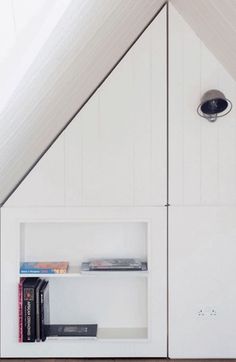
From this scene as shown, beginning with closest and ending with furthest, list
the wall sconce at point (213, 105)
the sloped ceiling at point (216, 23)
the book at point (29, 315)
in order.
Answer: the sloped ceiling at point (216, 23) < the wall sconce at point (213, 105) < the book at point (29, 315)

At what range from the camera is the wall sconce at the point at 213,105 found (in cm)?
217

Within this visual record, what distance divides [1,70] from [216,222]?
1555 millimetres

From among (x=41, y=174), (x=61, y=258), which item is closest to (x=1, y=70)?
(x=41, y=174)

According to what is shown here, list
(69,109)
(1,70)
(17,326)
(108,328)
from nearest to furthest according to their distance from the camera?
(1,70), (69,109), (17,326), (108,328)

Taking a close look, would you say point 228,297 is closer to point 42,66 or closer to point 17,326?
point 17,326

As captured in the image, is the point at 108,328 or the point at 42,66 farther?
the point at 108,328

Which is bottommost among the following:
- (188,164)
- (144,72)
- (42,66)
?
(188,164)

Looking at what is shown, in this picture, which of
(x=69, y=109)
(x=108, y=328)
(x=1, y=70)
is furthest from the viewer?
(x=108, y=328)

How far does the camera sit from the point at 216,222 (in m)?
2.32

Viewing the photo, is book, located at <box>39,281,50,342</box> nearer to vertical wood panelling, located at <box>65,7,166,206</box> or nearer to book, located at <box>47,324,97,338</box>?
book, located at <box>47,324,97,338</box>

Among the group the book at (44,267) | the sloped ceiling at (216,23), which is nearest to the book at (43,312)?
the book at (44,267)

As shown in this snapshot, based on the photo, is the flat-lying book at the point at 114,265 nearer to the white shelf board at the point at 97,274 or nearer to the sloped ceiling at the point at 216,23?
the white shelf board at the point at 97,274

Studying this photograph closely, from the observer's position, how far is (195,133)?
7.63 ft

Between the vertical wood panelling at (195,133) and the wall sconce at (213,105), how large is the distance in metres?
0.04
